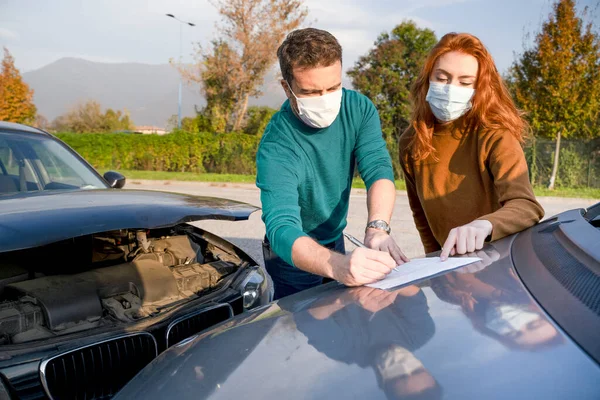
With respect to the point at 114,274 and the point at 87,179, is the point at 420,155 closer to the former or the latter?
the point at 114,274

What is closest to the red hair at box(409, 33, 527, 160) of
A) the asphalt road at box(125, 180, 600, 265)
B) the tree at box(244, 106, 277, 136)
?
the asphalt road at box(125, 180, 600, 265)

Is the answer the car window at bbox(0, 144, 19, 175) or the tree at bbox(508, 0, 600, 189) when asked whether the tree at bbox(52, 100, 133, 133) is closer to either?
the tree at bbox(508, 0, 600, 189)

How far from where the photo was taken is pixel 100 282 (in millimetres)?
2445

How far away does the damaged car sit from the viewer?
1967mm

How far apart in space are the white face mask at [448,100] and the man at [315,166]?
278 mm

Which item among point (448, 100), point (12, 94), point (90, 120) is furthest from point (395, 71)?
point (90, 120)

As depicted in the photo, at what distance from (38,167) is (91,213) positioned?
4.82ft

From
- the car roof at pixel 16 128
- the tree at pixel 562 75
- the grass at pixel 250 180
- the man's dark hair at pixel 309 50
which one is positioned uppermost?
the tree at pixel 562 75

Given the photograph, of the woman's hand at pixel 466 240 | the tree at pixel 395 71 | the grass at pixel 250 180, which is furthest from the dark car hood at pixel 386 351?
the tree at pixel 395 71

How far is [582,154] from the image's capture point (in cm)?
1567

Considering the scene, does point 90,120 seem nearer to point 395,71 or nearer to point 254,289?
point 395,71

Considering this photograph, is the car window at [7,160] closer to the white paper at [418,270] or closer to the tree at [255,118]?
the white paper at [418,270]

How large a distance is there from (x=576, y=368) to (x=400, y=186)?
1374 centimetres

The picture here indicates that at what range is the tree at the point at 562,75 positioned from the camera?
45.4 feet
